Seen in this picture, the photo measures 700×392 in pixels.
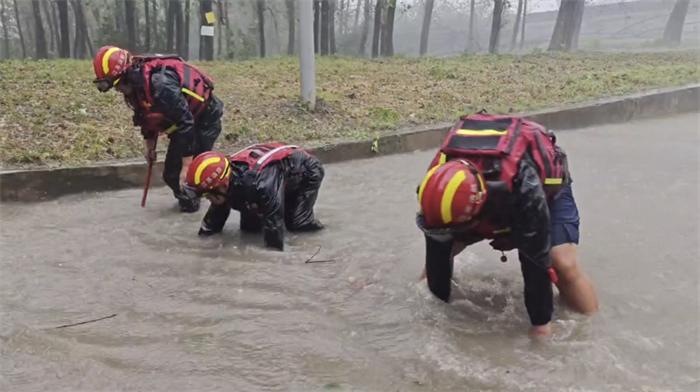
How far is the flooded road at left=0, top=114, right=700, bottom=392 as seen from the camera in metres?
3.10

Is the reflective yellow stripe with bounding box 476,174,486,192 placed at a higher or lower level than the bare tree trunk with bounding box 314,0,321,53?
lower

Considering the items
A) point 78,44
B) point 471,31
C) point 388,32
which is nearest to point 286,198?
point 388,32

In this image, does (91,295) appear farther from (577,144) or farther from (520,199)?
(577,144)

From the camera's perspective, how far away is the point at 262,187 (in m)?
4.62

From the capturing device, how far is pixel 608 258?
4684 mm

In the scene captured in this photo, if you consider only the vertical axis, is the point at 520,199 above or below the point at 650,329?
above

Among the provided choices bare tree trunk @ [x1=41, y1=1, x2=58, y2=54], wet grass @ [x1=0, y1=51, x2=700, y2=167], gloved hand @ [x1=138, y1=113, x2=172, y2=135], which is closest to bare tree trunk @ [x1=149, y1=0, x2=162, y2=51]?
bare tree trunk @ [x1=41, y1=1, x2=58, y2=54]

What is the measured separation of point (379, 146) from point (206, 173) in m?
3.70

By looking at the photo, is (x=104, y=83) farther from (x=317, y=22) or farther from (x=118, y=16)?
(x=118, y=16)

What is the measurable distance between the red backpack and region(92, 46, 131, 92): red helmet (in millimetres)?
3054

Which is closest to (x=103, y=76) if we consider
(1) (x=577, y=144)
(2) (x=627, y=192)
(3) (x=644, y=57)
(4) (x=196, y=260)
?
(4) (x=196, y=260)

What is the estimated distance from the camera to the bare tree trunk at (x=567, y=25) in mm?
22406

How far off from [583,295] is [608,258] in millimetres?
1119

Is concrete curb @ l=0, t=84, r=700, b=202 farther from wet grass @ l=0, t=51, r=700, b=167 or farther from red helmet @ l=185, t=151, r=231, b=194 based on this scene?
red helmet @ l=185, t=151, r=231, b=194
